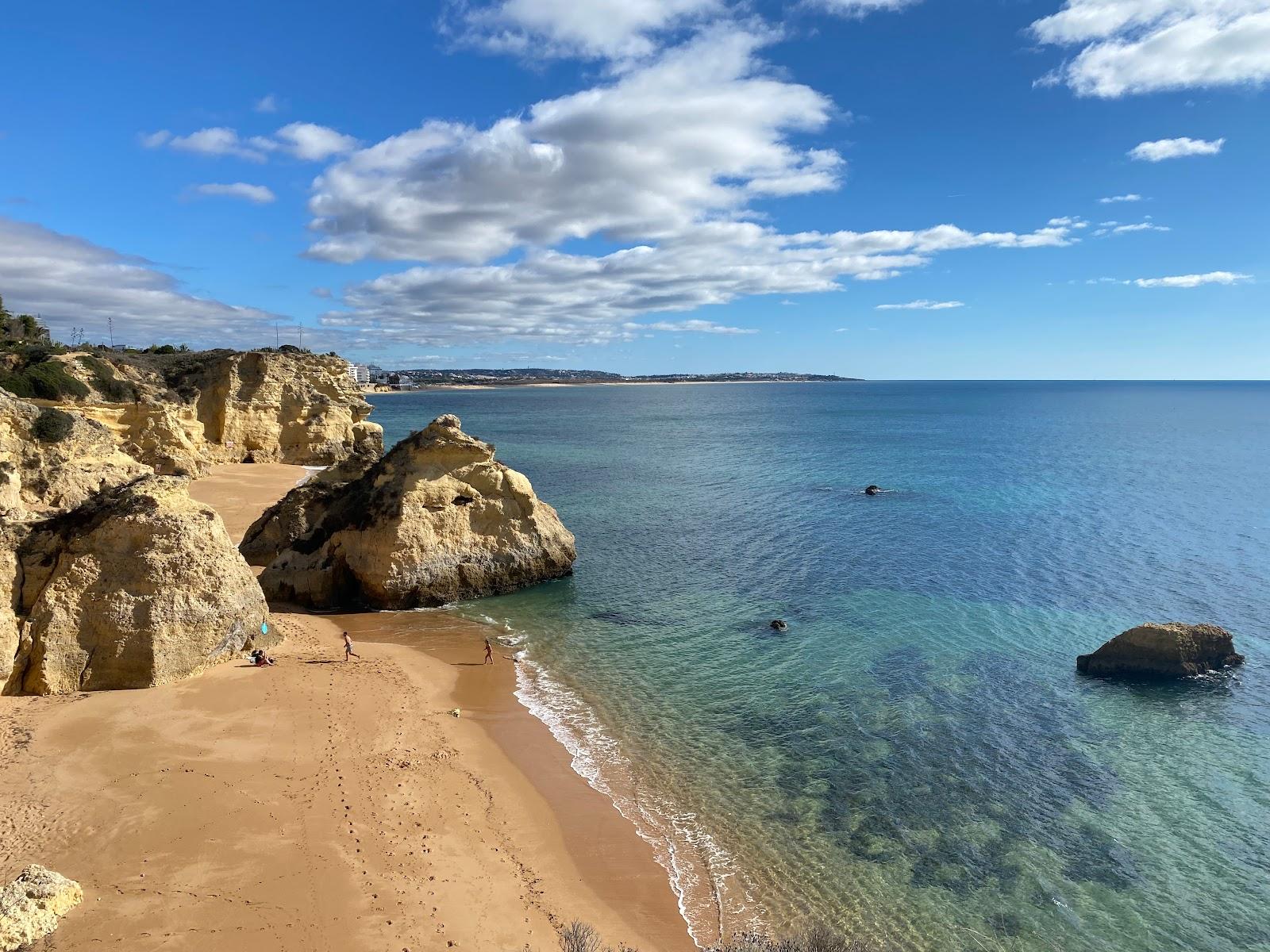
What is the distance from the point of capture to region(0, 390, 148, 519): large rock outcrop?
17.8 meters

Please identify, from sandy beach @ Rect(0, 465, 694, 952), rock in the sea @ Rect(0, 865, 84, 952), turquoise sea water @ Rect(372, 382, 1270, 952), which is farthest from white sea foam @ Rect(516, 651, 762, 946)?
rock in the sea @ Rect(0, 865, 84, 952)

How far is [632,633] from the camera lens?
853 inches

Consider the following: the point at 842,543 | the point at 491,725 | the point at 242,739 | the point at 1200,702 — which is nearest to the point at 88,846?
the point at 242,739

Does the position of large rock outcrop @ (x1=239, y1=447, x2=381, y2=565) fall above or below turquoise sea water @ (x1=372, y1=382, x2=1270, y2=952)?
above

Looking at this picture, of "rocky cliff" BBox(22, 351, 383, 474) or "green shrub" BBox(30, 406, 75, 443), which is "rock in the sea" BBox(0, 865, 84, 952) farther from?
"rocky cliff" BBox(22, 351, 383, 474)

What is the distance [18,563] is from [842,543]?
2823cm

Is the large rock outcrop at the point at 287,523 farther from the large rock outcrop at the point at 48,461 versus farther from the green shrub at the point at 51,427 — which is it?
the green shrub at the point at 51,427

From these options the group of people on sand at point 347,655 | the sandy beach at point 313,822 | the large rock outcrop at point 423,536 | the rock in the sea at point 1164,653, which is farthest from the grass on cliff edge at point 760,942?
the large rock outcrop at point 423,536

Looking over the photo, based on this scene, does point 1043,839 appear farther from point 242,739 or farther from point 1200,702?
point 242,739

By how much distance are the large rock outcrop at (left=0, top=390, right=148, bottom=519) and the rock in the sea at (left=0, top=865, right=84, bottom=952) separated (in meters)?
10.6

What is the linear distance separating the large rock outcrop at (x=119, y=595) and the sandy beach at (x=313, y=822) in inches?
23.2

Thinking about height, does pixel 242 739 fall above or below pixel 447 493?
below

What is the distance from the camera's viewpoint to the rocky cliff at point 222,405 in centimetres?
3869

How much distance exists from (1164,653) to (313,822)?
19.6 meters
